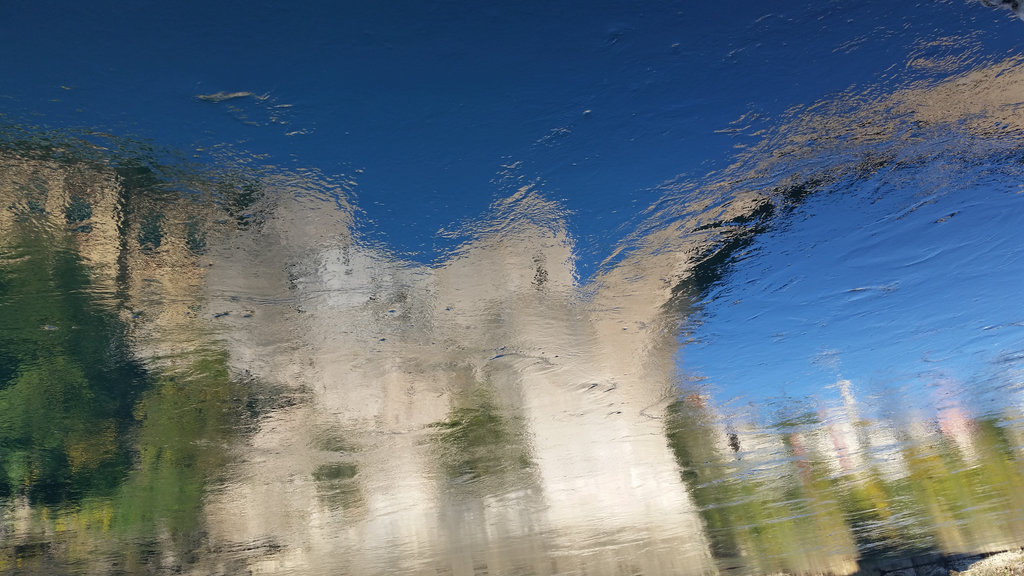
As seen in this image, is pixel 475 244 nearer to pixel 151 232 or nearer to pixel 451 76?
pixel 451 76

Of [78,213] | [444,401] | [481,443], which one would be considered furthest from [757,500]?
[78,213]

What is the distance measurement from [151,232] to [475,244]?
4.99ft

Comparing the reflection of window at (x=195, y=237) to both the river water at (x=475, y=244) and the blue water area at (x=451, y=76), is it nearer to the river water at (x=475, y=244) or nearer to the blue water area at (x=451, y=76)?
the river water at (x=475, y=244)

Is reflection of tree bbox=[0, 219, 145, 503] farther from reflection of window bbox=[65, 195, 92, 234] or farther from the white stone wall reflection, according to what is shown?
the white stone wall reflection

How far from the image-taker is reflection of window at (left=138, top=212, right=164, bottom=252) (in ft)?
8.54

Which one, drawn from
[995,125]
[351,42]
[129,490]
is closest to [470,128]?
[351,42]

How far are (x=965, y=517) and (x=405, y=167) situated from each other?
1280 cm

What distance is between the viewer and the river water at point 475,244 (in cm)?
214

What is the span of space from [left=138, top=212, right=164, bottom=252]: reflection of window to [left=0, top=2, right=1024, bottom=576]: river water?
0.06ft

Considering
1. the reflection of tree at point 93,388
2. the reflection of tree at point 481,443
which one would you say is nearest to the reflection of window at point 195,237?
the reflection of tree at point 93,388

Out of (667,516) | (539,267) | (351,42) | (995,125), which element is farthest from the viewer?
(667,516)

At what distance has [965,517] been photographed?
1058cm

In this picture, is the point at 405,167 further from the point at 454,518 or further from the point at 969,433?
the point at 969,433

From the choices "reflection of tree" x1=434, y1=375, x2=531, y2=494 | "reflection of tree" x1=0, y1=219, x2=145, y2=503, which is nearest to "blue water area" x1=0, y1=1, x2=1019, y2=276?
"reflection of tree" x1=0, y1=219, x2=145, y2=503
